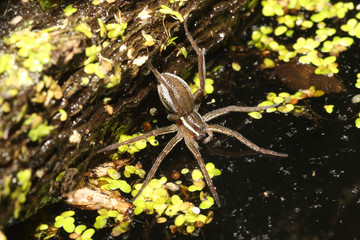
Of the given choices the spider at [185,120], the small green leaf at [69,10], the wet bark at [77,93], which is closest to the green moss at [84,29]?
the wet bark at [77,93]

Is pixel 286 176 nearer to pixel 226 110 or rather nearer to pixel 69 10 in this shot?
pixel 226 110

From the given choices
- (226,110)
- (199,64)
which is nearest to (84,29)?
(199,64)

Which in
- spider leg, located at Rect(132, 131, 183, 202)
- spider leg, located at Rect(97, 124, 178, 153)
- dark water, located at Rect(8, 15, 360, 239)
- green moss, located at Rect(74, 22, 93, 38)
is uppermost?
green moss, located at Rect(74, 22, 93, 38)

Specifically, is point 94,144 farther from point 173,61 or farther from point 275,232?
point 275,232

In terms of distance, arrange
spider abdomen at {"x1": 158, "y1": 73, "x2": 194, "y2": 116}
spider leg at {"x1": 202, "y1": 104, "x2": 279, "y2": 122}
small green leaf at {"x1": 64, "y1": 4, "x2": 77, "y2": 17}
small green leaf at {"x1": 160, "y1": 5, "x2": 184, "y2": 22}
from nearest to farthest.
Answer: small green leaf at {"x1": 64, "y1": 4, "x2": 77, "y2": 17} → small green leaf at {"x1": 160, "y1": 5, "x2": 184, "y2": 22} → spider abdomen at {"x1": 158, "y1": 73, "x2": 194, "y2": 116} → spider leg at {"x1": 202, "y1": 104, "x2": 279, "y2": 122}

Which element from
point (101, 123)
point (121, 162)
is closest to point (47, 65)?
point (101, 123)

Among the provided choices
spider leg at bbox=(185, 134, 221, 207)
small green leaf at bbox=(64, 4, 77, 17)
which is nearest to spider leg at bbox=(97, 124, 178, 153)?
spider leg at bbox=(185, 134, 221, 207)

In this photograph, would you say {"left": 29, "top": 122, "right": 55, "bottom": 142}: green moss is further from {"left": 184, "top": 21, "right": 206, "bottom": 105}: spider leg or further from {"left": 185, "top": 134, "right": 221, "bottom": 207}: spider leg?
{"left": 184, "top": 21, "right": 206, "bottom": 105}: spider leg

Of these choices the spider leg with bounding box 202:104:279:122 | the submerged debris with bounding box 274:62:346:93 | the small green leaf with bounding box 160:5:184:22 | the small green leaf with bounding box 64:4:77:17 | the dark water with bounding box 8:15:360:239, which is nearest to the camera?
the small green leaf with bounding box 64:4:77:17
